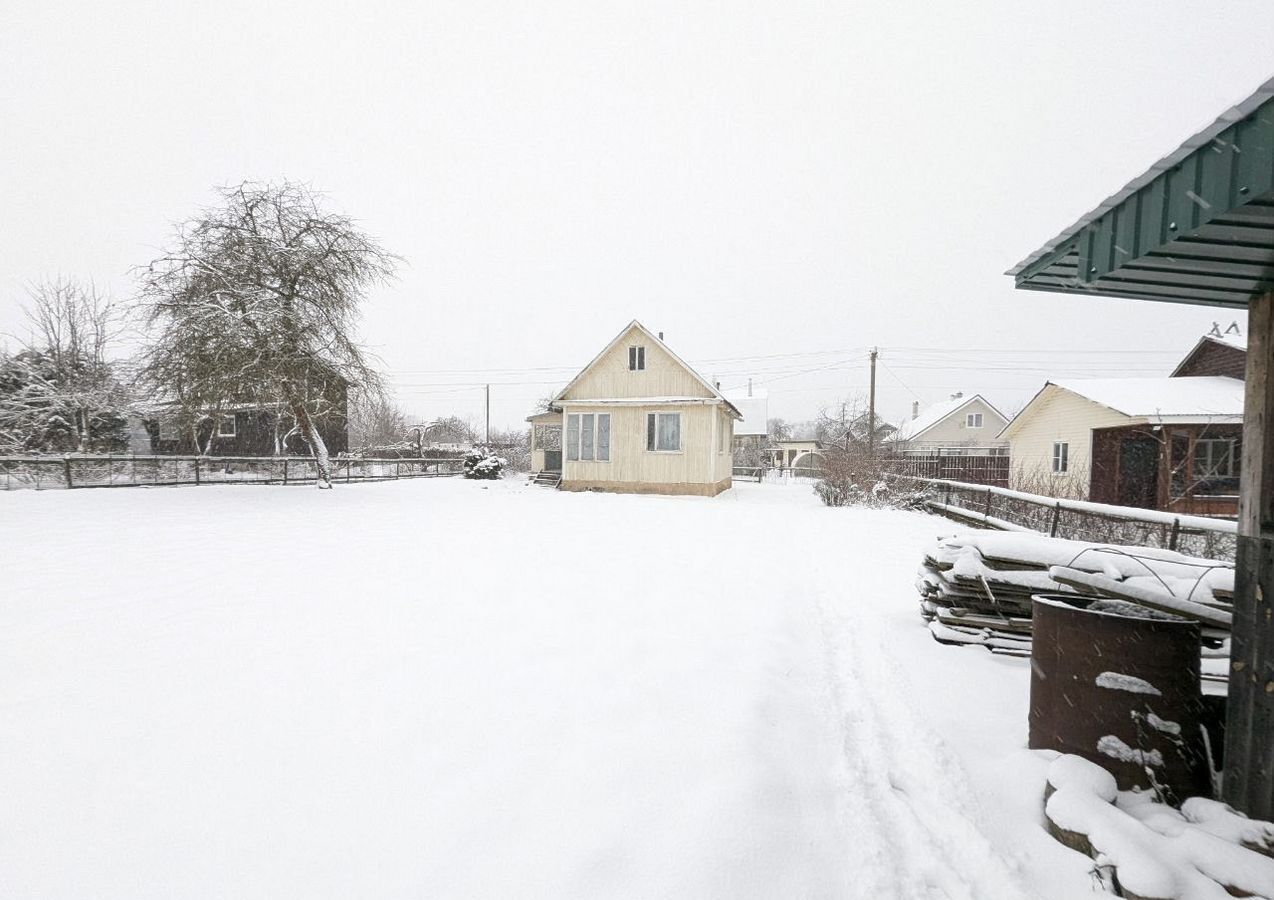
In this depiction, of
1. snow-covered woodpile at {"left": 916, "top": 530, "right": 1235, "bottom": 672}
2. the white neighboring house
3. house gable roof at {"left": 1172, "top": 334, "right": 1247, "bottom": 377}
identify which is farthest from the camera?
the white neighboring house

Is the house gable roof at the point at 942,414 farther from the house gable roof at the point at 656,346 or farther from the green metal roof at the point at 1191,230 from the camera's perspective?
the green metal roof at the point at 1191,230

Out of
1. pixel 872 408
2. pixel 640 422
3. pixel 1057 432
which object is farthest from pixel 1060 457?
pixel 640 422

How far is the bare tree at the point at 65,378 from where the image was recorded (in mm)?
18141

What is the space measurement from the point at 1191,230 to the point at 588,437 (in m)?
16.8

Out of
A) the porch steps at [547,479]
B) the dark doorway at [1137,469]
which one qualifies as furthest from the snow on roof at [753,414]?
the dark doorway at [1137,469]

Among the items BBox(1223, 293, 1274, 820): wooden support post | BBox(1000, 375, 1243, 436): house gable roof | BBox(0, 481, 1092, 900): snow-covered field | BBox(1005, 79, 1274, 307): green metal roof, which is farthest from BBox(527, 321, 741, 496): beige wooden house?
BBox(1223, 293, 1274, 820): wooden support post

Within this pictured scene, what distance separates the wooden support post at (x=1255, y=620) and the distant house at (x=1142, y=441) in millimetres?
13045

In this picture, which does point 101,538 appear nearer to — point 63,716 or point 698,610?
point 63,716

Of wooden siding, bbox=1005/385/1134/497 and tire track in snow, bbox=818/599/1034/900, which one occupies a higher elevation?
wooden siding, bbox=1005/385/1134/497

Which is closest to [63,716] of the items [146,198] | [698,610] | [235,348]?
[698,610]

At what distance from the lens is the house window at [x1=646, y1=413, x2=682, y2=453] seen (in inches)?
680

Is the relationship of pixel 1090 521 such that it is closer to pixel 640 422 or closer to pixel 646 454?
pixel 646 454

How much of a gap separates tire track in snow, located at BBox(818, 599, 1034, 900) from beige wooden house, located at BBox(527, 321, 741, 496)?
1370cm

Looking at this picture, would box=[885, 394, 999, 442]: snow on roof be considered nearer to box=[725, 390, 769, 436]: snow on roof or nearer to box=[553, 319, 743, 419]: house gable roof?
box=[725, 390, 769, 436]: snow on roof
